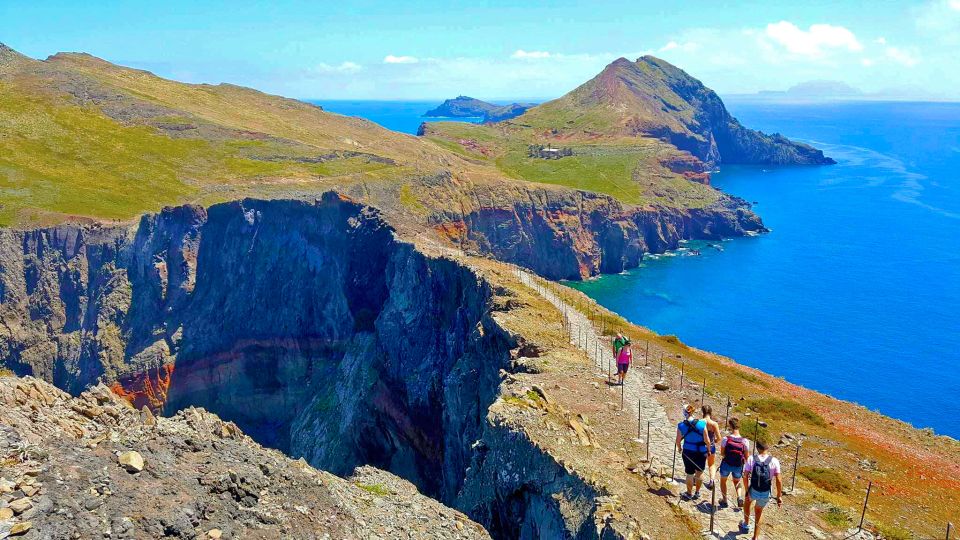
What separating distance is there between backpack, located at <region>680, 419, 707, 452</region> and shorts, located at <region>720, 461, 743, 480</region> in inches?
32.7

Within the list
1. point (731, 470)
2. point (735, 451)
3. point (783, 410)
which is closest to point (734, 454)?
point (735, 451)

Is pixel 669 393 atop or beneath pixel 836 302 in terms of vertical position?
atop

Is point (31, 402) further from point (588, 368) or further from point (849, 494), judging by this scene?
point (849, 494)

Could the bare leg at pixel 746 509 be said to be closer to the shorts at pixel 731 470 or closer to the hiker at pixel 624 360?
the shorts at pixel 731 470

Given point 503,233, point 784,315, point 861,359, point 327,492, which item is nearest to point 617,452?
point 327,492

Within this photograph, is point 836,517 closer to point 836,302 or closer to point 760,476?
point 760,476

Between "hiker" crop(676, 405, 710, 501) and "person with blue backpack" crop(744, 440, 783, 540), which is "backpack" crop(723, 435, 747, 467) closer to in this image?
"person with blue backpack" crop(744, 440, 783, 540)

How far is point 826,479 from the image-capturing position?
25.5 meters

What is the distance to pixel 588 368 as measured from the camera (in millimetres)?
36844

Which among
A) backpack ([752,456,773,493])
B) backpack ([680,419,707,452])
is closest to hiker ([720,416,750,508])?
→ backpack ([680,419,707,452])

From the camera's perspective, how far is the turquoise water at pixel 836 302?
82.3m

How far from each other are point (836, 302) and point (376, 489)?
106834mm

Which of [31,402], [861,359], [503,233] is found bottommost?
[861,359]

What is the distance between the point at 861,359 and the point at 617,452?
77.1 m
